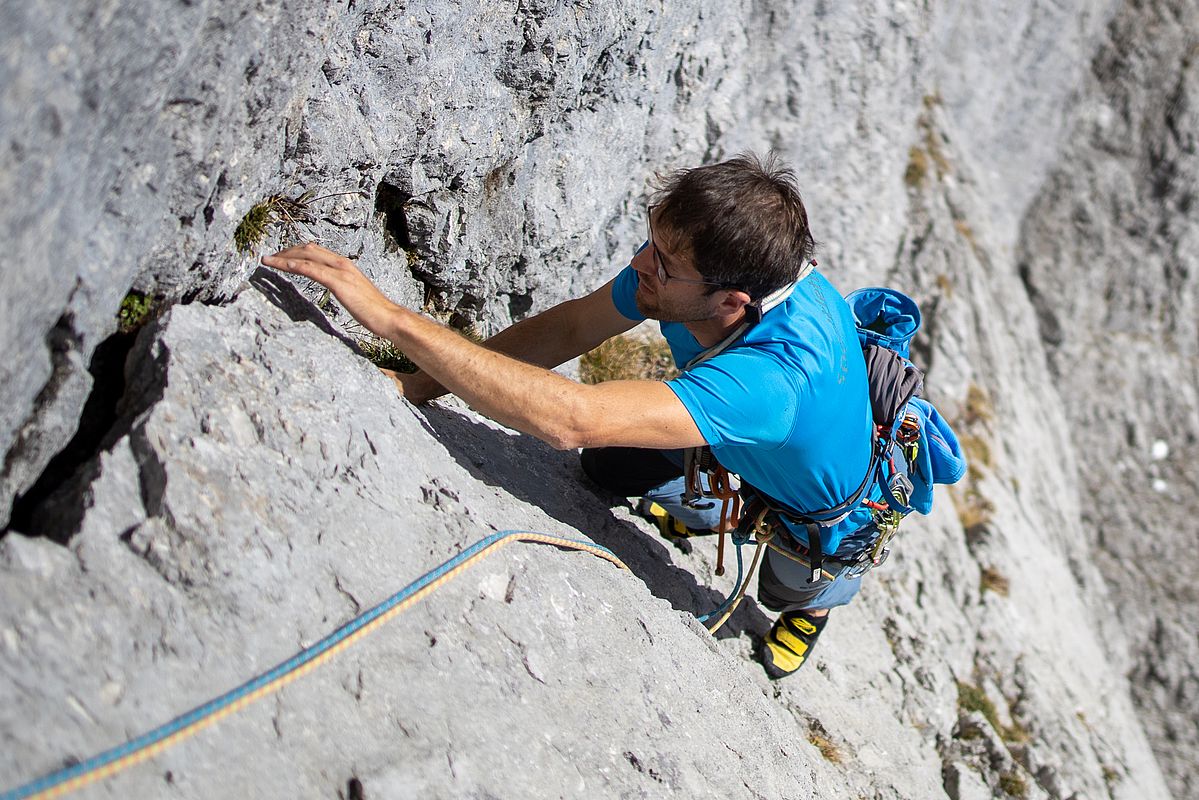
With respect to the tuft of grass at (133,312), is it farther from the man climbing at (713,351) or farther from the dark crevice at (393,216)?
the dark crevice at (393,216)

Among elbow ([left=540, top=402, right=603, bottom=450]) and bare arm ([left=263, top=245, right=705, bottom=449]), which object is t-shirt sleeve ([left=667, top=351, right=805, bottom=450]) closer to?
bare arm ([left=263, top=245, right=705, bottom=449])

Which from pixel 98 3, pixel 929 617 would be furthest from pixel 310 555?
pixel 929 617

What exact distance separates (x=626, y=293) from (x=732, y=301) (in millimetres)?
842

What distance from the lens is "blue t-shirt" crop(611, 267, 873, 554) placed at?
3.88 metres

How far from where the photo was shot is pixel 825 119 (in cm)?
917

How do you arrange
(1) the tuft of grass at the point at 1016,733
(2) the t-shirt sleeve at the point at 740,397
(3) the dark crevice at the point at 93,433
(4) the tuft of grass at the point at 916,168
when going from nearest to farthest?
(3) the dark crevice at the point at 93,433, (2) the t-shirt sleeve at the point at 740,397, (1) the tuft of grass at the point at 1016,733, (4) the tuft of grass at the point at 916,168

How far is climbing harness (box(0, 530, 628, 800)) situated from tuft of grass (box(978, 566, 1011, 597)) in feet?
19.0

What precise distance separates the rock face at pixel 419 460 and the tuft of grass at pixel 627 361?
56cm

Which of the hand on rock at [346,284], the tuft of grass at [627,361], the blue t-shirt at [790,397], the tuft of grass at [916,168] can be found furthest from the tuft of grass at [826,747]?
the tuft of grass at [916,168]

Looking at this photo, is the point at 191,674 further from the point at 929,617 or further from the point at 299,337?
the point at 929,617

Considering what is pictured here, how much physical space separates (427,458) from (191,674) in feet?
4.57

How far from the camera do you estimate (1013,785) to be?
6.34 m

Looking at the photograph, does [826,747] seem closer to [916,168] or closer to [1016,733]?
[1016,733]

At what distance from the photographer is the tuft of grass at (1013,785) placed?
20.7 ft
